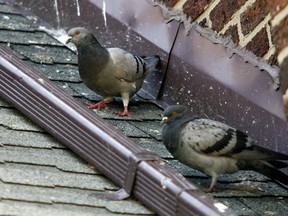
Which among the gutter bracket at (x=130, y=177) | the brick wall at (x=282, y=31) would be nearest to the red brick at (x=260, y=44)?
the gutter bracket at (x=130, y=177)

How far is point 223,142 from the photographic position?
6.63m

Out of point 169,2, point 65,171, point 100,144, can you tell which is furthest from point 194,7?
point 65,171

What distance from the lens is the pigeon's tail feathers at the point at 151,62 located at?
7734 mm

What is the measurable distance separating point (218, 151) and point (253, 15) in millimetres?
1020

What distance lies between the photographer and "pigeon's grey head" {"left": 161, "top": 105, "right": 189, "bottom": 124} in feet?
22.5

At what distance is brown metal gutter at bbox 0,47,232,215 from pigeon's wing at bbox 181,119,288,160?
0.62 metres

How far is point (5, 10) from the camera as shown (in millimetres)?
9062

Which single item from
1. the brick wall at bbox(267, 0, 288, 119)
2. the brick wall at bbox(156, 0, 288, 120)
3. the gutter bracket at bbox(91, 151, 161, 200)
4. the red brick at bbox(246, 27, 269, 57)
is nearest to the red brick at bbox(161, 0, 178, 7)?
the brick wall at bbox(156, 0, 288, 120)

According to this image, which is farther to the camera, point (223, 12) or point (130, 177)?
point (223, 12)

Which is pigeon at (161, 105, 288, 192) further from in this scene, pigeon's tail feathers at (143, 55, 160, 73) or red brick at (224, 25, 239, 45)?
pigeon's tail feathers at (143, 55, 160, 73)

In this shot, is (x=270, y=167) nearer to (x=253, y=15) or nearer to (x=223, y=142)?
(x=223, y=142)

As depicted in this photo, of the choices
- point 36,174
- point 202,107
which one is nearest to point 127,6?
point 202,107

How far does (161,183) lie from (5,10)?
3.83m

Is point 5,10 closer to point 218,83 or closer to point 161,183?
point 218,83
